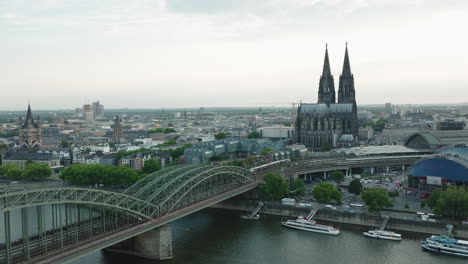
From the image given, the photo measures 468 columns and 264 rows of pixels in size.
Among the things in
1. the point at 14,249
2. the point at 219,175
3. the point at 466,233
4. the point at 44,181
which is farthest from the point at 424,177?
the point at 44,181

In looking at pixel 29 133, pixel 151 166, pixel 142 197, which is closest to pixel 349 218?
pixel 142 197

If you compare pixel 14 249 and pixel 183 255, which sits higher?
pixel 14 249

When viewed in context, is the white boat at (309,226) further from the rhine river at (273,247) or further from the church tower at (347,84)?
the church tower at (347,84)

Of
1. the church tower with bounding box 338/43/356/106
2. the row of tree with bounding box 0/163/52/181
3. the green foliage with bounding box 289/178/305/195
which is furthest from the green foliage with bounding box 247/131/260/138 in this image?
the green foliage with bounding box 289/178/305/195

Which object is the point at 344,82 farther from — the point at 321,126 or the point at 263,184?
the point at 263,184

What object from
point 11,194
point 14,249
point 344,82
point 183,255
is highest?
point 344,82

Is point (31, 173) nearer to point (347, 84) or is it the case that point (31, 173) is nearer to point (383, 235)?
point (383, 235)
